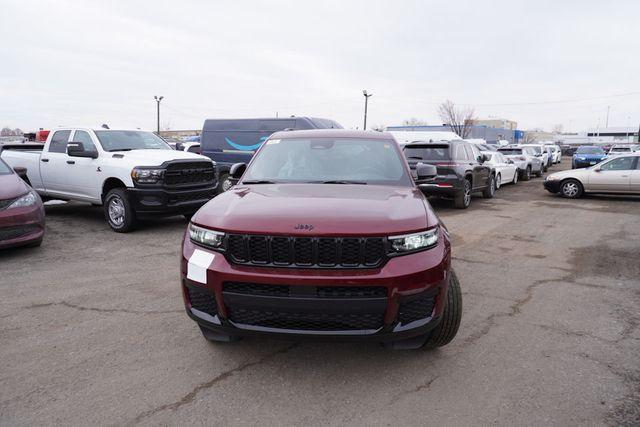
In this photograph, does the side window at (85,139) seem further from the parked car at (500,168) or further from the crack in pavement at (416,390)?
the parked car at (500,168)

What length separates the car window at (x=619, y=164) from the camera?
13.6 meters

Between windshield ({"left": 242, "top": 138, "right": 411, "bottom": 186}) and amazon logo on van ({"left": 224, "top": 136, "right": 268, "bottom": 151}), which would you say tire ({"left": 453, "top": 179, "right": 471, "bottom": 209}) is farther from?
windshield ({"left": 242, "top": 138, "right": 411, "bottom": 186})

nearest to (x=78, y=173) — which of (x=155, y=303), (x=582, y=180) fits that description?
(x=155, y=303)

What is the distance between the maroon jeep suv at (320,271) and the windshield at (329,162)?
86 centimetres

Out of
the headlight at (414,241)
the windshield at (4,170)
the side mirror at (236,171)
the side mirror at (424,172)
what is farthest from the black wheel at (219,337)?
the windshield at (4,170)

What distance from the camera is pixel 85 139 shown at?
358 inches

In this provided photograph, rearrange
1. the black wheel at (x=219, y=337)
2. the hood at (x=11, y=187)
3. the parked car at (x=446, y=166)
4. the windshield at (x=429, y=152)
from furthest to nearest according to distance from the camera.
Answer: the windshield at (x=429, y=152) < the parked car at (x=446, y=166) < the hood at (x=11, y=187) < the black wheel at (x=219, y=337)

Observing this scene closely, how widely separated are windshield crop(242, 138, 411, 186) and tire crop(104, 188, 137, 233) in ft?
14.6

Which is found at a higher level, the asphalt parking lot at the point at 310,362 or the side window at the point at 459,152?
the side window at the point at 459,152

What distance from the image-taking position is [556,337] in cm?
385

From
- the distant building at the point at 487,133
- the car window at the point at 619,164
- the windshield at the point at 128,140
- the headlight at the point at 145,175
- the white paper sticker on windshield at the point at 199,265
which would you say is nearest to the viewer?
the white paper sticker on windshield at the point at 199,265

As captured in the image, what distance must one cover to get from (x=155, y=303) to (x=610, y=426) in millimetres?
3921

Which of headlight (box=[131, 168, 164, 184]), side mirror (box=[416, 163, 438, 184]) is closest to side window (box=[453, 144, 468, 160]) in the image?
Result: headlight (box=[131, 168, 164, 184])

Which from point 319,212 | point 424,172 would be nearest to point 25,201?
point 319,212
